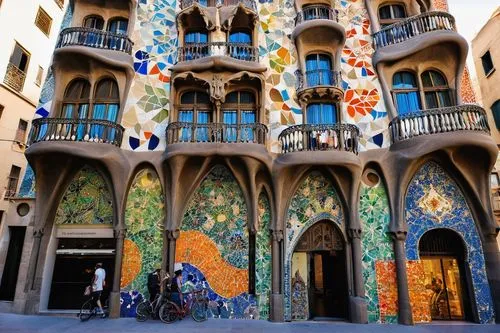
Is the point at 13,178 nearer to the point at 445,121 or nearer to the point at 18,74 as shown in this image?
the point at 18,74

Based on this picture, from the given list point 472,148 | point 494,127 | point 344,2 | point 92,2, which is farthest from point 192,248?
point 494,127

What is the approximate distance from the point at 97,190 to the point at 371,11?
1433cm

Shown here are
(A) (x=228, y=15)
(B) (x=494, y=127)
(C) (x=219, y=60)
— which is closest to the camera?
(C) (x=219, y=60)

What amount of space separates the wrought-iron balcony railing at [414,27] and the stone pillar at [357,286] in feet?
27.3

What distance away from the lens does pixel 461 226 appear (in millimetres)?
11266

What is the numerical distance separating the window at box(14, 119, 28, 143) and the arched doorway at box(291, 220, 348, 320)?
691 inches

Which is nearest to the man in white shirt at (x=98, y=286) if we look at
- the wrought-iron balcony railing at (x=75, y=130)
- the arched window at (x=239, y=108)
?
the wrought-iron balcony railing at (x=75, y=130)

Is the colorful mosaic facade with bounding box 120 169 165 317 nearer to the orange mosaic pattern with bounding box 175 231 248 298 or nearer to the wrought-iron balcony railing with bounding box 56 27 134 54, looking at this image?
the orange mosaic pattern with bounding box 175 231 248 298

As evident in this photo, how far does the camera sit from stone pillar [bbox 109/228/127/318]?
35.3ft

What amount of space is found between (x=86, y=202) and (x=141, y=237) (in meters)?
2.71

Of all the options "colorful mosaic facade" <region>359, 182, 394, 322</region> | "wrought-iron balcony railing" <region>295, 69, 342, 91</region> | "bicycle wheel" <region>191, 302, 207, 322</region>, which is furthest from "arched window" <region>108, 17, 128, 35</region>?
"colorful mosaic facade" <region>359, 182, 394, 322</region>

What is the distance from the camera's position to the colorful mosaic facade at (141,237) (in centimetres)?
1121

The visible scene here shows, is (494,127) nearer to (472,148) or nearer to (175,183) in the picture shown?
(472,148)

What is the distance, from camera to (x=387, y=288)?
10898mm
